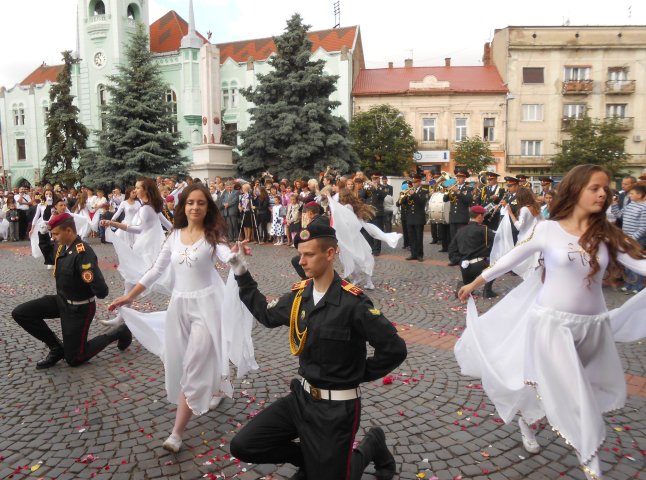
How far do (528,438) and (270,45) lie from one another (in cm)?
4880

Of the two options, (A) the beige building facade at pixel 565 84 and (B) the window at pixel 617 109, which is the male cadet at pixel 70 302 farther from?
(B) the window at pixel 617 109

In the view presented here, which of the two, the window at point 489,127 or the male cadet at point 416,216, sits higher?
the window at point 489,127

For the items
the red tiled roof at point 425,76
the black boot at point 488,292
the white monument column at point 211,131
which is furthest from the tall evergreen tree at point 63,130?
the black boot at point 488,292

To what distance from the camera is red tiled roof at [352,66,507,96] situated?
41906 mm

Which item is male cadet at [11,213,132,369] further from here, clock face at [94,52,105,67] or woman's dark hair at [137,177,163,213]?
clock face at [94,52,105,67]

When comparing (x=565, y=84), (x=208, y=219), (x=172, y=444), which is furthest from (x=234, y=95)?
(x=172, y=444)

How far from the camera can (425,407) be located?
4648 millimetres

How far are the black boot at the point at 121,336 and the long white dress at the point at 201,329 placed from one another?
2043 mm

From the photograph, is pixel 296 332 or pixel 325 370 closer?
pixel 325 370

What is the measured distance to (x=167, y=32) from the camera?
49094 millimetres

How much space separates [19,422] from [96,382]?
0.89m

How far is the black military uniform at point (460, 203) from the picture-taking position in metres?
12.7

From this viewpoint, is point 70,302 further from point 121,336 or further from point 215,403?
point 215,403

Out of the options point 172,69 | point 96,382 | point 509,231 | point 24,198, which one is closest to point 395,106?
point 172,69
